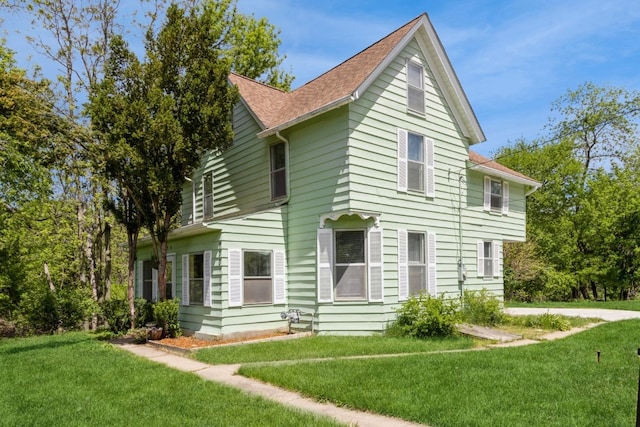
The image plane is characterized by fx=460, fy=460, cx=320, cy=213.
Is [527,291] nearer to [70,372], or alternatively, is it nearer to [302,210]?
[302,210]

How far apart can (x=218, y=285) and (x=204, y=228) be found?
142 cm

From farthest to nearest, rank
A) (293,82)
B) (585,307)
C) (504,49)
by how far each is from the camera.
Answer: (293,82) → (585,307) → (504,49)

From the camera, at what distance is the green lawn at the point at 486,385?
5.06m

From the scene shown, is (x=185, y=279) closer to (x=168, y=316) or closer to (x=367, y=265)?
(x=168, y=316)

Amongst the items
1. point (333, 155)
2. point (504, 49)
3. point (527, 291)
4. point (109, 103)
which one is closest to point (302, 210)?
point (333, 155)

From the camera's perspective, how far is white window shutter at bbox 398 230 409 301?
1189 cm

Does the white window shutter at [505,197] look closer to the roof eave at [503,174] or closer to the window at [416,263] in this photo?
the roof eave at [503,174]

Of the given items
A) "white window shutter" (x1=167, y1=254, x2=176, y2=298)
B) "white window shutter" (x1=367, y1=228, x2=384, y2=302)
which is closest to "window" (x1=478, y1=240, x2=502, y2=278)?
"white window shutter" (x1=367, y1=228, x2=384, y2=302)

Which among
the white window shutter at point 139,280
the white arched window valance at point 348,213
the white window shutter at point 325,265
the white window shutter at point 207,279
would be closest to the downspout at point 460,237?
the white arched window valance at point 348,213

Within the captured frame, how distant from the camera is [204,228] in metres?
11.1

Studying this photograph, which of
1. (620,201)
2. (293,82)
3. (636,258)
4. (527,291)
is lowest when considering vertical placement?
(527,291)

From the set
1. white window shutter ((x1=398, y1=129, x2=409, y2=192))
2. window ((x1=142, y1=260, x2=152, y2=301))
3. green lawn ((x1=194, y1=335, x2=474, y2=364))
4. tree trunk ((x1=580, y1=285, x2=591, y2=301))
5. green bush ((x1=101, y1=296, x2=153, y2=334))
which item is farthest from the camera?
tree trunk ((x1=580, y1=285, x2=591, y2=301))

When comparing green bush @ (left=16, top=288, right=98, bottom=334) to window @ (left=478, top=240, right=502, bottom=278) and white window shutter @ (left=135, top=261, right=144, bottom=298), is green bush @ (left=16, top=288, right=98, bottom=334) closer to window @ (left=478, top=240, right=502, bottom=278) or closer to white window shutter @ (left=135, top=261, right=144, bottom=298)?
white window shutter @ (left=135, top=261, right=144, bottom=298)

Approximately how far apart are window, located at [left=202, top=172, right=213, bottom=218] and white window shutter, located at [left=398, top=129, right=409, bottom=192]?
7233 millimetres
